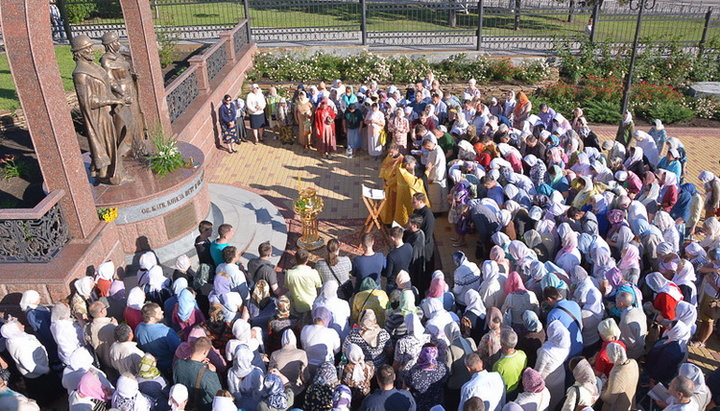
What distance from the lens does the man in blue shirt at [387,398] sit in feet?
17.0

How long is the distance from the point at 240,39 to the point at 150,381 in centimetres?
1522

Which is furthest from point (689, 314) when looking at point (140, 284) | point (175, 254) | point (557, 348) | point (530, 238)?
point (175, 254)

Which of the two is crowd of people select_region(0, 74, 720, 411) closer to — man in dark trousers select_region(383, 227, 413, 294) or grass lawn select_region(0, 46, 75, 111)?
man in dark trousers select_region(383, 227, 413, 294)

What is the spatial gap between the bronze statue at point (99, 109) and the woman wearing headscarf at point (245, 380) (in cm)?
492

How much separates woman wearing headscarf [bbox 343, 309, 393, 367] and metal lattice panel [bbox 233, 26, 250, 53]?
1392 centimetres

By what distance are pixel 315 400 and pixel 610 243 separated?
5077 millimetres

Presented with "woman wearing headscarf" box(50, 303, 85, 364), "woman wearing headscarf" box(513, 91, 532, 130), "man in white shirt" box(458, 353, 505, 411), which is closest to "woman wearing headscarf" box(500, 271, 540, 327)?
"man in white shirt" box(458, 353, 505, 411)

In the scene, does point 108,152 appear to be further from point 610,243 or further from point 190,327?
point 610,243

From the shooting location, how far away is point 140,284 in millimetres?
7125

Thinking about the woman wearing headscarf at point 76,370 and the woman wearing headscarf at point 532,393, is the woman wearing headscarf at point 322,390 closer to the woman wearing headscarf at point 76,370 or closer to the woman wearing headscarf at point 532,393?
the woman wearing headscarf at point 532,393

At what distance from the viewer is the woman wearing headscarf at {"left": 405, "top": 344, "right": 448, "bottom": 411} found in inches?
218

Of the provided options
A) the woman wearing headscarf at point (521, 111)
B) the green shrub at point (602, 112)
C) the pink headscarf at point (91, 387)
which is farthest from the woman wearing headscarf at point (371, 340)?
the green shrub at point (602, 112)

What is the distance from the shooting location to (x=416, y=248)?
8195 millimetres

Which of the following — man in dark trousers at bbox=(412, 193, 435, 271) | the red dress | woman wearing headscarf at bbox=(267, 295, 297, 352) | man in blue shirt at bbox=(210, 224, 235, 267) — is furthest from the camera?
the red dress
